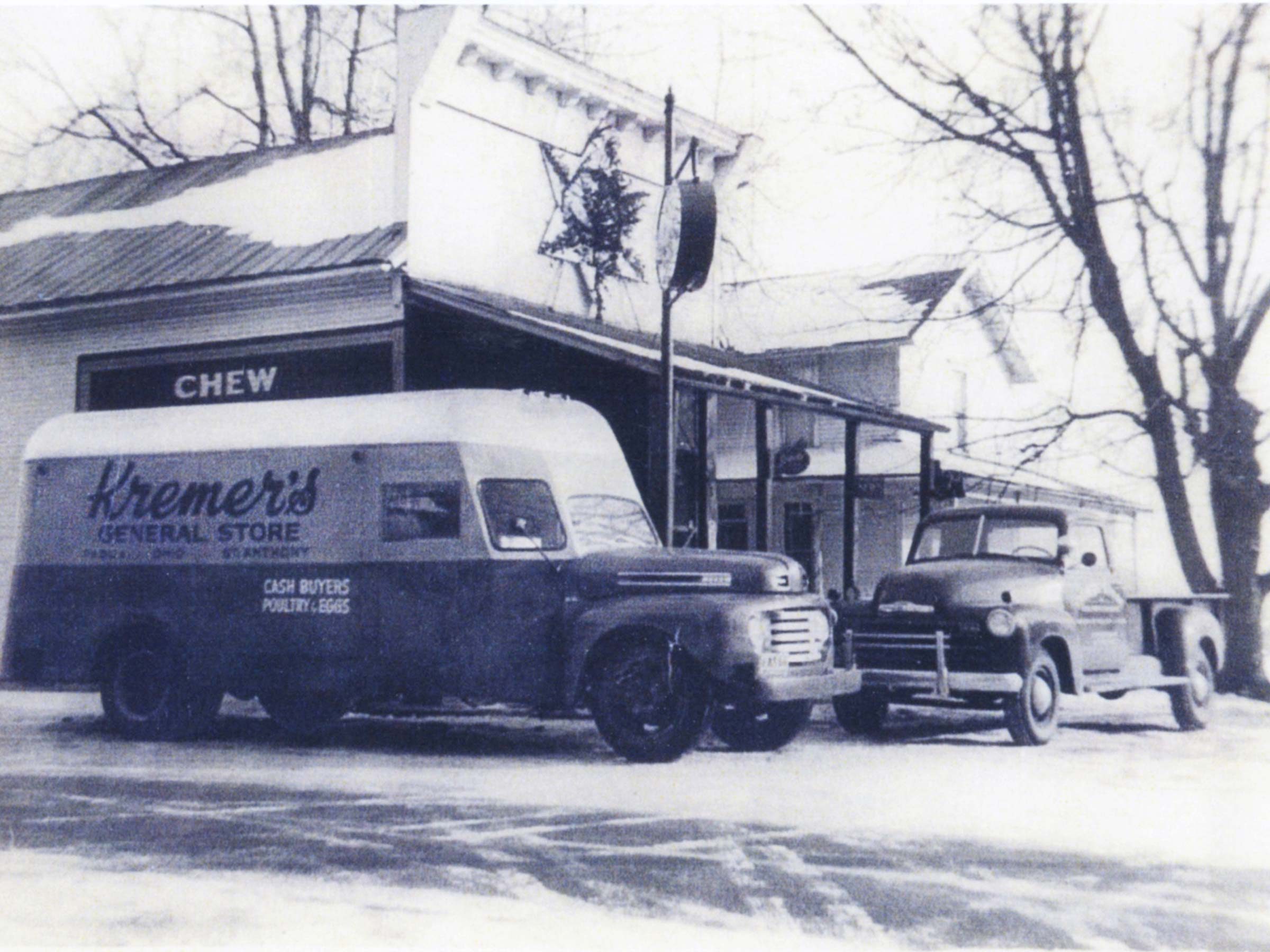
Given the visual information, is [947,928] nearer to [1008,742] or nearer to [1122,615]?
[1008,742]

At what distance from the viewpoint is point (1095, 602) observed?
1283cm

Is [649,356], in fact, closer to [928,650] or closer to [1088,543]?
[928,650]

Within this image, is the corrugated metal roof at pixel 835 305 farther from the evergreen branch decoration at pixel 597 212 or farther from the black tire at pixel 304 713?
the black tire at pixel 304 713

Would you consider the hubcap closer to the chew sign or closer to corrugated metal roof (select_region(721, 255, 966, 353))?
the chew sign

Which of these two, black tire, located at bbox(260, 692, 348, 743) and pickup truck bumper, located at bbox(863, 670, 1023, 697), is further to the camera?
black tire, located at bbox(260, 692, 348, 743)

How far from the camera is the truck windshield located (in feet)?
37.1

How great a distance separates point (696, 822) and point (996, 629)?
14.6ft

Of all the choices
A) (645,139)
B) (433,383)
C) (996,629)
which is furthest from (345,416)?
(645,139)

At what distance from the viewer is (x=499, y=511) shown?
11148 mm

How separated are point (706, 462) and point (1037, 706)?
16.3 feet

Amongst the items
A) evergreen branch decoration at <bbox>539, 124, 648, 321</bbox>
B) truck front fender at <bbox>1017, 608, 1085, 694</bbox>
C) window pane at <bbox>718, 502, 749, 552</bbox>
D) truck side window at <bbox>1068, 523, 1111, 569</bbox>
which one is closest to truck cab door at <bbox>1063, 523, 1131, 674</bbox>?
truck side window at <bbox>1068, 523, 1111, 569</bbox>

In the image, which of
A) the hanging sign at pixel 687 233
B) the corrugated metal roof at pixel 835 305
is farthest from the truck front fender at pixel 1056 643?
the corrugated metal roof at pixel 835 305

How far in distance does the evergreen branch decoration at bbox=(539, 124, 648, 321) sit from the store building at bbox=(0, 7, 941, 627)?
75mm

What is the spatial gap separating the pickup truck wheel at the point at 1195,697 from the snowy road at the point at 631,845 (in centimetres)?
125
